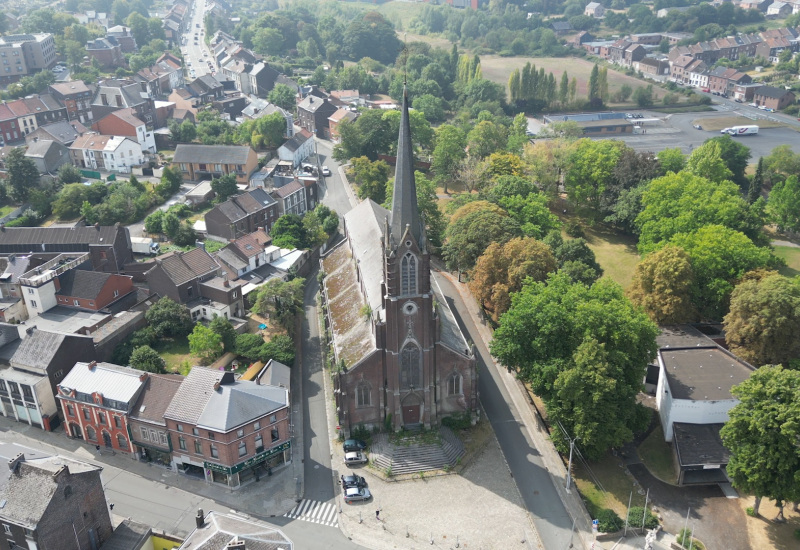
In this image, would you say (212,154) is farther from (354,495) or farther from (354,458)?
(354,495)

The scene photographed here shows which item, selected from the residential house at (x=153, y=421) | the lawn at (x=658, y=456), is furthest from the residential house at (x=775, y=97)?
the residential house at (x=153, y=421)

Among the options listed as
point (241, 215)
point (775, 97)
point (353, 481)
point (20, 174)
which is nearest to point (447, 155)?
point (241, 215)

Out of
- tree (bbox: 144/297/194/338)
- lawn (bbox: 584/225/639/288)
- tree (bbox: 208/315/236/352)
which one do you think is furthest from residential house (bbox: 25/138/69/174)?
lawn (bbox: 584/225/639/288)

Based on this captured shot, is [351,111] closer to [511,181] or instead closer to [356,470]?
[511,181]

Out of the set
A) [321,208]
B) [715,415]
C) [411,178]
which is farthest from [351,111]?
[715,415]

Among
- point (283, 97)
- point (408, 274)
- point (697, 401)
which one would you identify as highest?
point (283, 97)

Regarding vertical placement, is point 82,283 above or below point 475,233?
below
